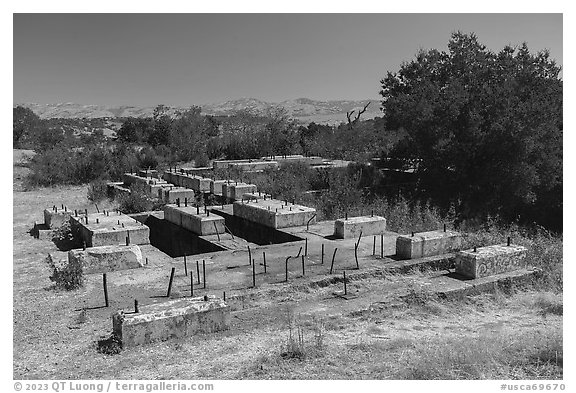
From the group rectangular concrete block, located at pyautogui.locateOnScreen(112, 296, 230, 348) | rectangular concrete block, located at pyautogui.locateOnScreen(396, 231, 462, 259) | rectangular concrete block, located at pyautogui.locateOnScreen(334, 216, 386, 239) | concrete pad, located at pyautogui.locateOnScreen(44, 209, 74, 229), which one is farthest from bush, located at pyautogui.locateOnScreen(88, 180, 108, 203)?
rectangular concrete block, located at pyautogui.locateOnScreen(112, 296, 230, 348)

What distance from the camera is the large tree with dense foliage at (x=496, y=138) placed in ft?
51.1

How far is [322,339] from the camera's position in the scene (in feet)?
17.8

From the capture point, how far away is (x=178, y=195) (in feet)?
47.8

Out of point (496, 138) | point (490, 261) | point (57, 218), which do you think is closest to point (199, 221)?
point (57, 218)

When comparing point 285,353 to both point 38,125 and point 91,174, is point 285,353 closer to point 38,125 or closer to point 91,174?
point 91,174

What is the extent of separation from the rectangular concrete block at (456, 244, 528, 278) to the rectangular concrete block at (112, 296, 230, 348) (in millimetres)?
3679

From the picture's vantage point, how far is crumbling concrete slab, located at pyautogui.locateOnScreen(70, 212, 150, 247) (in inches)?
379

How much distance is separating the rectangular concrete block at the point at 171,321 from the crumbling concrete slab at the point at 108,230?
4.22 meters

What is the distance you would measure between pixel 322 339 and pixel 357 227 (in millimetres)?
4981

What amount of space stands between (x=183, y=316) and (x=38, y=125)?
39231 mm

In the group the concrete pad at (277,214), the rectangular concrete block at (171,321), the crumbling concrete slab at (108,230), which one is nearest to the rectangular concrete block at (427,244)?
the concrete pad at (277,214)

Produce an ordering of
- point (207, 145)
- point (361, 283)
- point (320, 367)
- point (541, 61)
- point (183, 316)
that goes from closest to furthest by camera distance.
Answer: point (320, 367) < point (183, 316) < point (361, 283) < point (541, 61) < point (207, 145)

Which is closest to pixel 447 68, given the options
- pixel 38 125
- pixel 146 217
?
pixel 146 217

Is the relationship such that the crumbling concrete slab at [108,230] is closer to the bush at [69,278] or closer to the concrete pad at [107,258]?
the concrete pad at [107,258]
